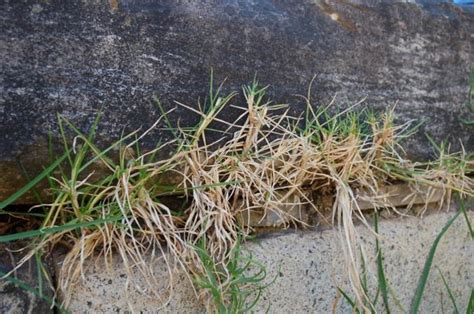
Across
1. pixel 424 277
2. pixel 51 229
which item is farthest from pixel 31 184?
pixel 424 277

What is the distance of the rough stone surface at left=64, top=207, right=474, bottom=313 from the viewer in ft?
3.01

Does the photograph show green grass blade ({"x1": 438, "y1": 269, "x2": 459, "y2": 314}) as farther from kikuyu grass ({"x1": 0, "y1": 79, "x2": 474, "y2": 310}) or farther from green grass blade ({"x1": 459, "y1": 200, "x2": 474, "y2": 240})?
kikuyu grass ({"x1": 0, "y1": 79, "x2": 474, "y2": 310})

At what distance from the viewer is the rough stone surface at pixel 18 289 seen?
2.75 ft

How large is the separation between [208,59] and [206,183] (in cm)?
22

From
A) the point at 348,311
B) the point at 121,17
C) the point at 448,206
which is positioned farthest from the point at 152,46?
the point at 448,206

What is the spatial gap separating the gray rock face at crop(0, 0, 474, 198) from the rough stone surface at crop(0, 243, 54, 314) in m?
0.10

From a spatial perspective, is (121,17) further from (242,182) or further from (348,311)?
(348,311)

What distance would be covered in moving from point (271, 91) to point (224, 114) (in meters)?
0.11

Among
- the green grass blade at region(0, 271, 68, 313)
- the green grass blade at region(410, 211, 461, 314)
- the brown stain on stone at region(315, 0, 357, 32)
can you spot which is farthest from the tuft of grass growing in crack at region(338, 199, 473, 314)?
the green grass blade at region(0, 271, 68, 313)

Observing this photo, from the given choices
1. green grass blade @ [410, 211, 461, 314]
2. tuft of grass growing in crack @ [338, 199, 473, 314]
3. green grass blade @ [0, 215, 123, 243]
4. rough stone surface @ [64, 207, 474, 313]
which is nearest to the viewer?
green grass blade @ [0, 215, 123, 243]

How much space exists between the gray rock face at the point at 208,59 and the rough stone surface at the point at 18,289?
99 millimetres

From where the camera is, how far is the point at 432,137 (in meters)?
1.29

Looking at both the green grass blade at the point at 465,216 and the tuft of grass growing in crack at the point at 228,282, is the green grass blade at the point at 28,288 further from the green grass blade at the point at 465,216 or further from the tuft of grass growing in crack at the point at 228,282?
the green grass blade at the point at 465,216

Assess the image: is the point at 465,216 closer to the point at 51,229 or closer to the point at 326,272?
the point at 326,272
